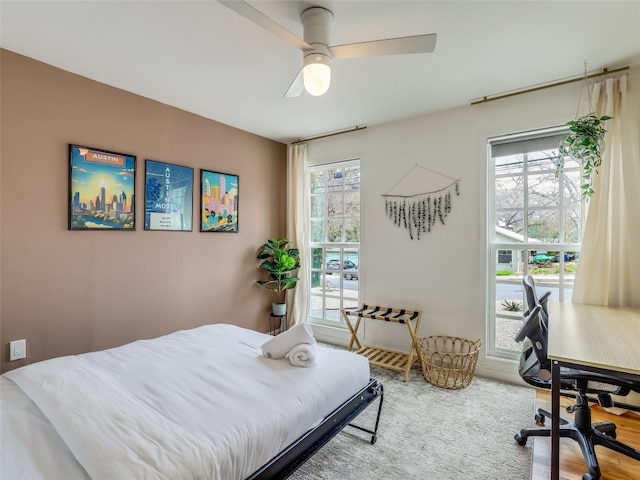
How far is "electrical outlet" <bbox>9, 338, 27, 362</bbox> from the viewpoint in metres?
2.11

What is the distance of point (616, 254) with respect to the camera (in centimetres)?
220

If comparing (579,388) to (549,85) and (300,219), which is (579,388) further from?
(300,219)

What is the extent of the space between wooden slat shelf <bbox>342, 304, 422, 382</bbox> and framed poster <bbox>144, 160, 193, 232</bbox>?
75.9 inches

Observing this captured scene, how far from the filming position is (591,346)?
1418mm

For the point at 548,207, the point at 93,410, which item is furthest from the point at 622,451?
the point at 93,410

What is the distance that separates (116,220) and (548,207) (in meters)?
3.66

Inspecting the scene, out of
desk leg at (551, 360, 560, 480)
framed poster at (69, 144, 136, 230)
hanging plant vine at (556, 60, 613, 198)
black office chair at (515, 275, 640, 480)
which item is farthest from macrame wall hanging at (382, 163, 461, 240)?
framed poster at (69, 144, 136, 230)

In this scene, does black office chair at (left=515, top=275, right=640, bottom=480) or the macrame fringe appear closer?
black office chair at (left=515, top=275, right=640, bottom=480)

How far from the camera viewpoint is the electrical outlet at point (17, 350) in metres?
2.11

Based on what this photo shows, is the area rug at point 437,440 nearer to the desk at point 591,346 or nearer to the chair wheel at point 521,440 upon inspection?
the chair wheel at point 521,440

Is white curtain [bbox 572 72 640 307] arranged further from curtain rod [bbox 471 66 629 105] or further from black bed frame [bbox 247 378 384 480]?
black bed frame [bbox 247 378 384 480]

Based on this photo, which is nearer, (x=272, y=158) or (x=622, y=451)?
(x=622, y=451)

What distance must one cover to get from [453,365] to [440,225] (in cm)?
128

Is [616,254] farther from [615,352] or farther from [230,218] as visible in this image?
[230,218]
